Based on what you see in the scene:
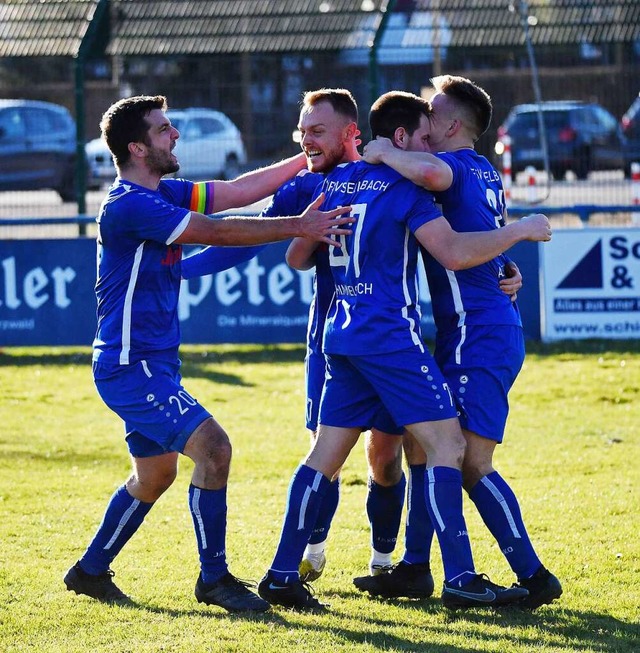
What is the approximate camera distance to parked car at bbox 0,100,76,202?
49.5ft

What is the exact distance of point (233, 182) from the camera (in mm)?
5637

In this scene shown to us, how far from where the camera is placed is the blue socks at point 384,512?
5.36 meters

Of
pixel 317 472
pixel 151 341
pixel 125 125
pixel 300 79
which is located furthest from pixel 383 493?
pixel 300 79

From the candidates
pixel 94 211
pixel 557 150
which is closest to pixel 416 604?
pixel 94 211

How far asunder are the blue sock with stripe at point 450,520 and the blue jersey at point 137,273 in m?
1.26

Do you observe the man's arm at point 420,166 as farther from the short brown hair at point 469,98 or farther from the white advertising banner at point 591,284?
the white advertising banner at point 591,284

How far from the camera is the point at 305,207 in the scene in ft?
17.6

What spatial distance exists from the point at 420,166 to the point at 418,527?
5.17 ft

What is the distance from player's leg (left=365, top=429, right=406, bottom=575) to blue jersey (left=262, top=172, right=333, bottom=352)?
0.51 metres

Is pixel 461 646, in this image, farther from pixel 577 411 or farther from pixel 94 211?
pixel 94 211

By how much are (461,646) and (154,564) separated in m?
1.83

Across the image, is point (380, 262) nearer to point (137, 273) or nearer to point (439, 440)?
point (439, 440)

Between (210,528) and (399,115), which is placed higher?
(399,115)

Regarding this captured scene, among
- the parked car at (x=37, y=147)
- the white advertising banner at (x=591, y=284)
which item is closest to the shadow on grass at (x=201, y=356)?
the parked car at (x=37, y=147)
